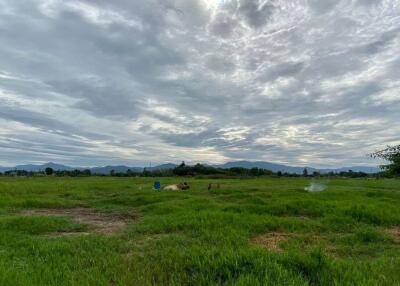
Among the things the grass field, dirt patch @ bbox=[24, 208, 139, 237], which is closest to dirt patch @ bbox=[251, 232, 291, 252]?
the grass field

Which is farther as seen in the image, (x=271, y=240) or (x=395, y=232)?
(x=395, y=232)

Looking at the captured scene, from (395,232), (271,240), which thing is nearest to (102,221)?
(271,240)

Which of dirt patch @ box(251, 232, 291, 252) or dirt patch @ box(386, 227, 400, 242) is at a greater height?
dirt patch @ box(386, 227, 400, 242)

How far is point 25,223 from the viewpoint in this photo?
9.25 metres

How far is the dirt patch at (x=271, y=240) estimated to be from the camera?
22.7 ft

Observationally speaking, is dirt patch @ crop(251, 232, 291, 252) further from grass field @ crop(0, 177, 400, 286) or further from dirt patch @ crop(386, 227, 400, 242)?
dirt patch @ crop(386, 227, 400, 242)

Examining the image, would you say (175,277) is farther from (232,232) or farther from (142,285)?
(232,232)

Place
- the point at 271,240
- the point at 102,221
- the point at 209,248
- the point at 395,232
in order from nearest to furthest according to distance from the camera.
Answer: the point at 209,248, the point at 271,240, the point at 395,232, the point at 102,221

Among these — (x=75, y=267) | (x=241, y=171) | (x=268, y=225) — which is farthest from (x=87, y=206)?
(x=241, y=171)

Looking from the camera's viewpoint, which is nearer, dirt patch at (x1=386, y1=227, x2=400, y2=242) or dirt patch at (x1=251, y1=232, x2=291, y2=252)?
dirt patch at (x1=251, y1=232, x2=291, y2=252)

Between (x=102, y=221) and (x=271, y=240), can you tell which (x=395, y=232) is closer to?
(x=271, y=240)

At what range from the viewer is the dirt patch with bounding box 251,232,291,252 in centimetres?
692

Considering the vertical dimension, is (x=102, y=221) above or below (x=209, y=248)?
below

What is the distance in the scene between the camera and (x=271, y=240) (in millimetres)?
7527
